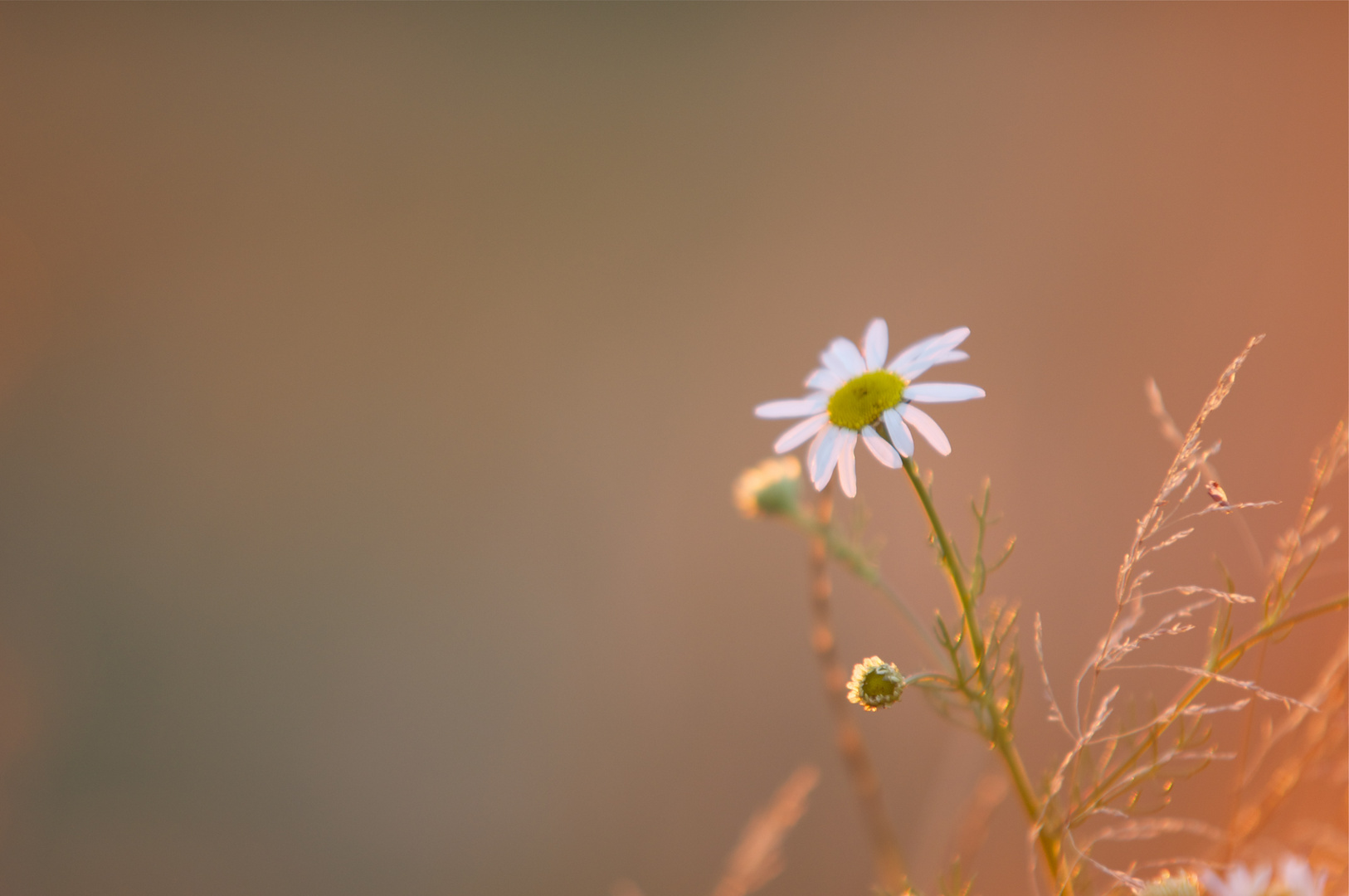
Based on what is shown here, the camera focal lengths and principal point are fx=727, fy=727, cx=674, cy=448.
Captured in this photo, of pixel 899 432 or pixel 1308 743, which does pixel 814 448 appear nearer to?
pixel 899 432

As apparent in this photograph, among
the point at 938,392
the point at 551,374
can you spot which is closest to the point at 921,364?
the point at 938,392

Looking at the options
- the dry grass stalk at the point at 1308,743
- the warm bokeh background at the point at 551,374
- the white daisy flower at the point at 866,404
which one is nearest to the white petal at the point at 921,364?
the white daisy flower at the point at 866,404

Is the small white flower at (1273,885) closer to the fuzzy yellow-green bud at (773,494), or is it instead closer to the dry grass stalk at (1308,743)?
the dry grass stalk at (1308,743)

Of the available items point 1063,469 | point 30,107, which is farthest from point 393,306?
point 1063,469

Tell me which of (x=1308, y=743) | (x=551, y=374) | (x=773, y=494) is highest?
(x=551, y=374)

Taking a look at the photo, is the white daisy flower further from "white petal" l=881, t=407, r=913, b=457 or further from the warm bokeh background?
the warm bokeh background

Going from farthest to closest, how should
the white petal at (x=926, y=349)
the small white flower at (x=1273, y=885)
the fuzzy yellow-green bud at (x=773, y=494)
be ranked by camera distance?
the fuzzy yellow-green bud at (x=773, y=494) → the white petal at (x=926, y=349) → the small white flower at (x=1273, y=885)

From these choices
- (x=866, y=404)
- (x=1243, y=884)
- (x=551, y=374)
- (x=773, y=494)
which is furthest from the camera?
(x=551, y=374)
